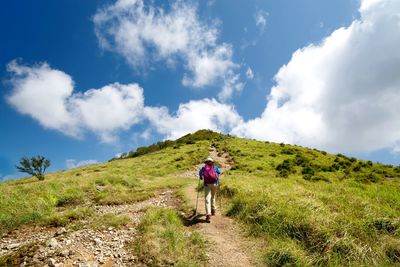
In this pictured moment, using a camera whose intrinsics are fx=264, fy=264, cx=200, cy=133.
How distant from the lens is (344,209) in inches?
405

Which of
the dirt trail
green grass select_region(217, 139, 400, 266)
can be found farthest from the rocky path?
green grass select_region(217, 139, 400, 266)

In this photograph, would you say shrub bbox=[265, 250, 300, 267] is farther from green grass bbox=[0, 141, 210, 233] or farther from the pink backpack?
green grass bbox=[0, 141, 210, 233]

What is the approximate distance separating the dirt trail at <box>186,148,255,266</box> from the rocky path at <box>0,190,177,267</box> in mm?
2457

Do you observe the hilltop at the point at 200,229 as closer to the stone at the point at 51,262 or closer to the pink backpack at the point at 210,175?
the stone at the point at 51,262

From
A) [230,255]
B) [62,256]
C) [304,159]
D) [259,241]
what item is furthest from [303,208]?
[304,159]

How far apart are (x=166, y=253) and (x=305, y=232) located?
4.56 metres

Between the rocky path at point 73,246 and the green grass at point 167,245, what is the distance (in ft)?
1.34

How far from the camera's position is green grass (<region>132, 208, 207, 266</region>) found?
744 cm

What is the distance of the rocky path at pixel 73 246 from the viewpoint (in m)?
7.55

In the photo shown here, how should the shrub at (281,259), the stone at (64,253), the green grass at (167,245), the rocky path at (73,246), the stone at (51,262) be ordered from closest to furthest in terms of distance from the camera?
the stone at (51,262) → the shrub at (281,259) → the green grass at (167,245) → the rocky path at (73,246) → the stone at (64,253)

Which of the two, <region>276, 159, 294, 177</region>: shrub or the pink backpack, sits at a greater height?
<region>276, 159, 294, 177</region>: shrub

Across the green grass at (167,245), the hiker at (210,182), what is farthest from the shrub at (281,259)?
the hiker at (210,182)

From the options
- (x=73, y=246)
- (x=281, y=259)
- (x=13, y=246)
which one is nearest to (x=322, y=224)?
(x=281, y=259)

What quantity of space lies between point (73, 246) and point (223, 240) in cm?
488
